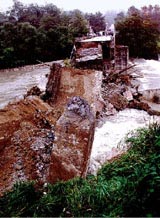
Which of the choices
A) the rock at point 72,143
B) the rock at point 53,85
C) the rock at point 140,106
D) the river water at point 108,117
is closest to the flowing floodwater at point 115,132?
the river water at point 108,117

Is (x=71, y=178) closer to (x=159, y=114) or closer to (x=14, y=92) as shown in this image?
(x=159, y=114)

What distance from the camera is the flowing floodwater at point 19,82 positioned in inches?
617

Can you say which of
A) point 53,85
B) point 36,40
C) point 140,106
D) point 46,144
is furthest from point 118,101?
point 36,40

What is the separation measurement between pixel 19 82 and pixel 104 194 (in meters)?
15.7

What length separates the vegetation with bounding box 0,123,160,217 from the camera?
3.31 meters

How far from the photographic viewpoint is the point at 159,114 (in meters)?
10.6

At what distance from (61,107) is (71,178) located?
5.07m

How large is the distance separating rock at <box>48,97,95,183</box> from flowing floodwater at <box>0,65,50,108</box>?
8912 mm

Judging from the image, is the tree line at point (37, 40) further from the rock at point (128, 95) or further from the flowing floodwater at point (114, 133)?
the flowing floodwater at point (114, 133)

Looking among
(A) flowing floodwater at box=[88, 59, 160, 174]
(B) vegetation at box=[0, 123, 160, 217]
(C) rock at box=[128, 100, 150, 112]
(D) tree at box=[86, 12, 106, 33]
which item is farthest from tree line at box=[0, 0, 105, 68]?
(B) vegetation at box=[0, 123, 160, 217]

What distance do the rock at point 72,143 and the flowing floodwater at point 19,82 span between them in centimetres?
891

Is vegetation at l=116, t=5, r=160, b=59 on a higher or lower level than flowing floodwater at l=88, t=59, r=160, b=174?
higher

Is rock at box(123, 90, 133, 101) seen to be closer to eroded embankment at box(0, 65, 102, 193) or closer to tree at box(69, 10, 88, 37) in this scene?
eroded embankment at box(0, 65, 102, 193)

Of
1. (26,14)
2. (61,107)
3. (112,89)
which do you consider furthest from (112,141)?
(26,14)
